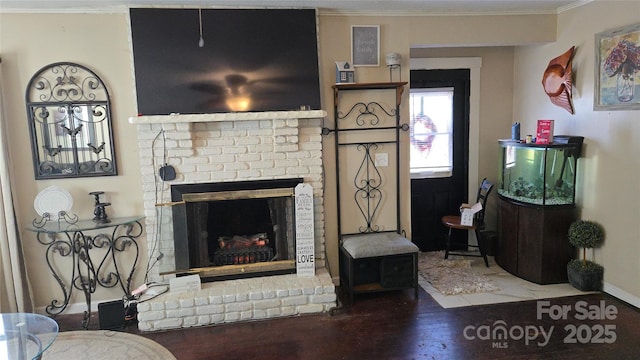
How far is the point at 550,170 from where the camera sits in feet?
12.0

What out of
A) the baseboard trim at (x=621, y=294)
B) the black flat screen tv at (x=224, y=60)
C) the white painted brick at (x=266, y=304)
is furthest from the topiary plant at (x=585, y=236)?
the white painted brick at (x=266, y=304)

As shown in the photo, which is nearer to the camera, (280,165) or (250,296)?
(250,296)

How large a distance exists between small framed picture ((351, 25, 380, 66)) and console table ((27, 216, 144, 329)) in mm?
2223

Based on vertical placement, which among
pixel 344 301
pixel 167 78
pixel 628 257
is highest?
pixel 167 78

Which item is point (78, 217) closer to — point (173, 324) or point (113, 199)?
point (113, 199)

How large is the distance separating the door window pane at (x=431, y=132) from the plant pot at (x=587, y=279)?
63.0 inches

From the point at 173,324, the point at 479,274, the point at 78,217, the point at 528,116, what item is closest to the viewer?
the point at 173,324

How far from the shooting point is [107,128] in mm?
3406

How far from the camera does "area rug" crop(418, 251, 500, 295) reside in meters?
3.71

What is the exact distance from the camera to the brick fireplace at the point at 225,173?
3270mm

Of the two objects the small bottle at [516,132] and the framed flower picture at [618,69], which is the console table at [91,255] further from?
the framed flower picture at [618,69]

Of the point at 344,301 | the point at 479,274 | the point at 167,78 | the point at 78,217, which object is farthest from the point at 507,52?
the point at 78,217

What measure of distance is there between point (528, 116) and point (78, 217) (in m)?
4.26

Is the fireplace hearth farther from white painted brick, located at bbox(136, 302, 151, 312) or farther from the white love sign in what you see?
white painted brick, located at bbox(136, 302, 151, 312)
